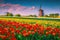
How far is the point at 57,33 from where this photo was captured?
7.58 feet

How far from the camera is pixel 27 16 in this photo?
370 centimetres

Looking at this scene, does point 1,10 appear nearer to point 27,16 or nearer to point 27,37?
point 27,16

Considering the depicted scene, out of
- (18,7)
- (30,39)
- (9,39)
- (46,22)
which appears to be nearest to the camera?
(9,39)

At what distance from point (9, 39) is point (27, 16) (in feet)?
6.36

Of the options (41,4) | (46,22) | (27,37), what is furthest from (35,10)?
(27,37)

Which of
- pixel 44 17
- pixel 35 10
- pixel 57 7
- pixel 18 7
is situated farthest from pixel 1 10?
pixel 57 7

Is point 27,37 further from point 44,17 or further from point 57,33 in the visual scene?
point 44,17

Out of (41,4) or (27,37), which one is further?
(41,4)

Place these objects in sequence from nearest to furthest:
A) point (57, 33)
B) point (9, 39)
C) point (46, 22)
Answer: point (9, 39), point (57, 33), point (46, 22)

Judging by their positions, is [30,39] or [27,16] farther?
[27,16]

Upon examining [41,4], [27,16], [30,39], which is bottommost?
[30,39]

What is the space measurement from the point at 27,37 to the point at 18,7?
175 cm

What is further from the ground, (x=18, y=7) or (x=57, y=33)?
(x=18, y=7)

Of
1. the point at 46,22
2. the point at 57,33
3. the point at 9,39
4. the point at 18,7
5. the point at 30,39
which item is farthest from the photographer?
the point at 18,7
